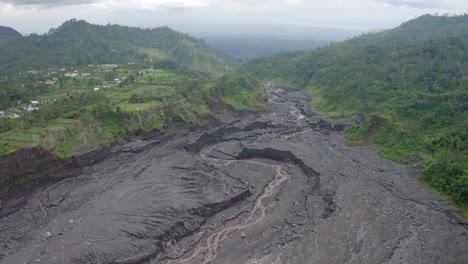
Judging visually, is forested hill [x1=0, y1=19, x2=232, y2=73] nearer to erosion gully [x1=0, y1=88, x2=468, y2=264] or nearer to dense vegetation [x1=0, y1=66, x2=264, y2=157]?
dense vegetation [x1=0, y1=66, x2=264, y2=157]

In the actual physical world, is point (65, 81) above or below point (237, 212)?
above

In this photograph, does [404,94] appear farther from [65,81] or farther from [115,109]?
[65,81]

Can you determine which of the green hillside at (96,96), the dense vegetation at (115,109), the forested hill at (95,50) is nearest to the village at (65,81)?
the green hillside at (96,96)

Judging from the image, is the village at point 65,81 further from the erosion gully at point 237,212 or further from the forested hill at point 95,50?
the erosion gully at point 237,212

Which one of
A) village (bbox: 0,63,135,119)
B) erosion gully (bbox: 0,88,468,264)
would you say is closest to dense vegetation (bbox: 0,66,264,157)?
village (bbox: 0,63,135,119)

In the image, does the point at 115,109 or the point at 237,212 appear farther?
the point at 115,109

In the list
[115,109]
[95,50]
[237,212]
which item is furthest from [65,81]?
[237,212]

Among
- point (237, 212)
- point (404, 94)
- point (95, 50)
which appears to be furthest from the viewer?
point (95, 50)

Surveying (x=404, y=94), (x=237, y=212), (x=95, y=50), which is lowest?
(x=237, y=212)
